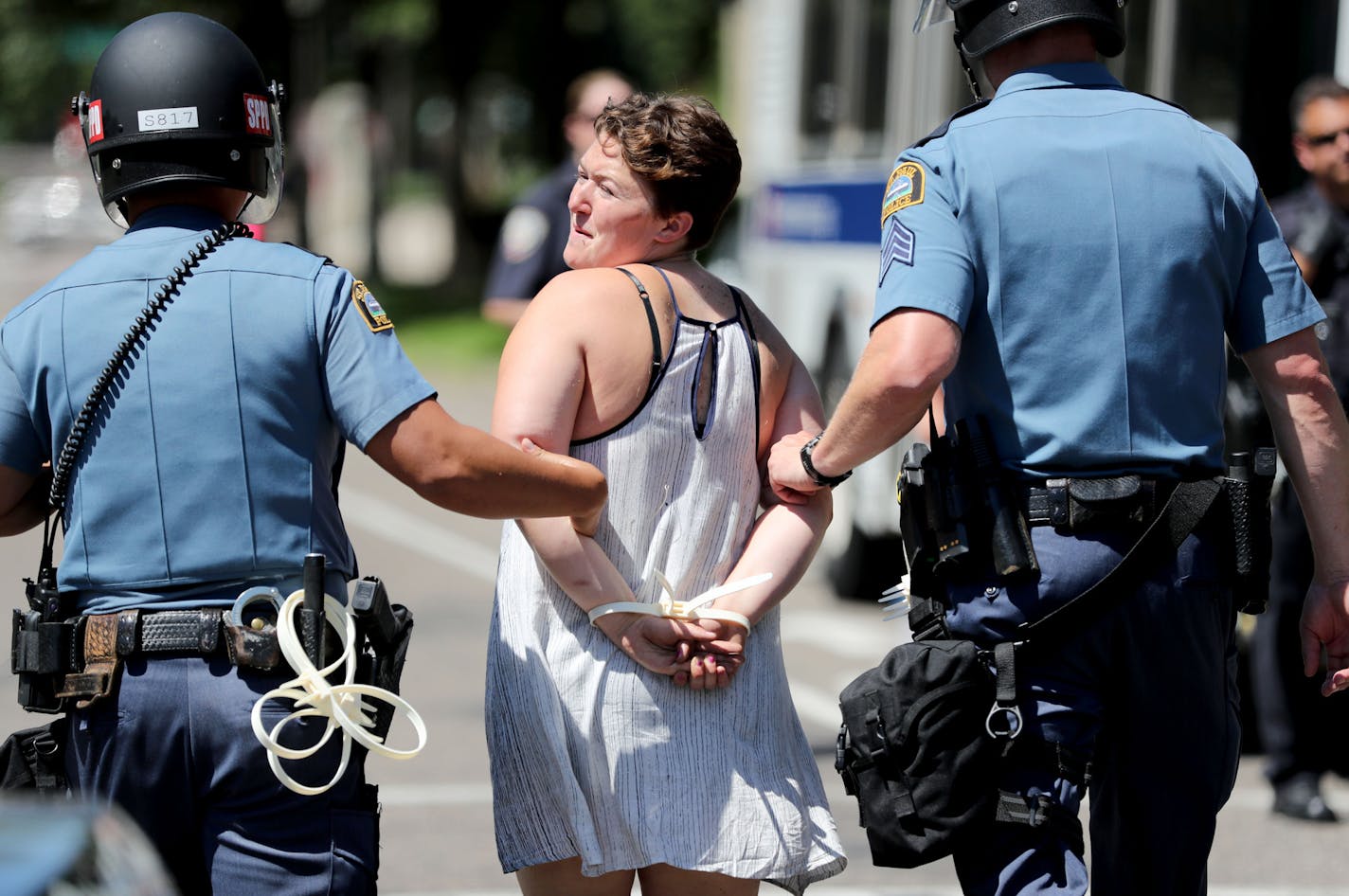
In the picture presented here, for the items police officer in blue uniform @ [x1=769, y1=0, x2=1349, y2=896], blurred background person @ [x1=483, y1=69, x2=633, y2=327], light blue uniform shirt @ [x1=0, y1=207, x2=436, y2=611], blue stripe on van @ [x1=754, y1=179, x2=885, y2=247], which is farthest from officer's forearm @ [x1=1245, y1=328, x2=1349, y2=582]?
blue stripe on van @ [x1=754, y1=179, x2=885, y2=247]

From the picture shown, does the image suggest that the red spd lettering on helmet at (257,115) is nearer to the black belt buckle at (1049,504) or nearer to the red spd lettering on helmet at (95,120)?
the red spd lettering on helmet at (95,120)

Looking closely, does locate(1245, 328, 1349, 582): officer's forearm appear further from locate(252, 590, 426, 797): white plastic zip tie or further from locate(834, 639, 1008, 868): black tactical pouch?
locate(252, 590, 426, 797): white plastic zip tie

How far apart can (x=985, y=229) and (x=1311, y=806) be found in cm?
335

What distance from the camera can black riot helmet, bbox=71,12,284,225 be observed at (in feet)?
9.70

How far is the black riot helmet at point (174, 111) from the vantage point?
296cm

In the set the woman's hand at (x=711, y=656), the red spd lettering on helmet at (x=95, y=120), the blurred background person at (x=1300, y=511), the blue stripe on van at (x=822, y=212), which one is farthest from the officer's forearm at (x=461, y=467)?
the blue stripe on van at (x=822, y=212)

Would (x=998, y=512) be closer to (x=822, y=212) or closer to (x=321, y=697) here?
(x=321, y=697)

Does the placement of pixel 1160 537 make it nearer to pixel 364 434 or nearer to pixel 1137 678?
pixel 1137 678

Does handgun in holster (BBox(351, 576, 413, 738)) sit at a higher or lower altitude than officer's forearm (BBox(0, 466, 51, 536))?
lower

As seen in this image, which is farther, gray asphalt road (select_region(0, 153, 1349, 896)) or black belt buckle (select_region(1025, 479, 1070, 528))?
gray asphalt road (select_region(0, 153, 1349, 896))

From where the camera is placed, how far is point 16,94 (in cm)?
4866

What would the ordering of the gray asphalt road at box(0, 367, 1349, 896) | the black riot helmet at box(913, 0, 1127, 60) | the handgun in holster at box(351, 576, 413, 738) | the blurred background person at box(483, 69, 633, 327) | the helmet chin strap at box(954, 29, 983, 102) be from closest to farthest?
the handgun in holster at box(351, 576, 413, 738), the black riot helmet at box(913, 0, 1127, 60), the helmet chin strap at box(954, 29, 983, 102), the gray asphalt road at box(0, 367, 1349, 896), the blurred background person at box(483, 69, 633, 327)

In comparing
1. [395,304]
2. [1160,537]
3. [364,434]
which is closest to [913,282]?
[1160,537]

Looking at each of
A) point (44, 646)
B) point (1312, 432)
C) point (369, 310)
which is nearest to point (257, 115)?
point (369, 310)
